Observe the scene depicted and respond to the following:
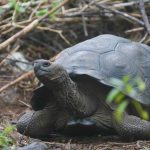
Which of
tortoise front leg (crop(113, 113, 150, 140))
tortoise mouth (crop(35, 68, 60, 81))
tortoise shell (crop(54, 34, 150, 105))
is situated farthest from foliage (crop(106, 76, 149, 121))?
tortoise mouth (crop(35, 68, 60, 81))

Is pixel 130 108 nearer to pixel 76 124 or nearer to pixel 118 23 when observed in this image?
pixel 76 124

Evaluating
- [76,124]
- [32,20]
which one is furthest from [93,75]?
[32,20]

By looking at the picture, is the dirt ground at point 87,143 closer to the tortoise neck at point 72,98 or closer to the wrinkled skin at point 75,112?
the wrinkled skin at point 75,112

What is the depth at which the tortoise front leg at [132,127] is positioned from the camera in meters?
3.48

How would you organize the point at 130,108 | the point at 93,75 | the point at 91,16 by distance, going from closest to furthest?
the point at 93,75 → the point at 130,108 → the point at 91,16

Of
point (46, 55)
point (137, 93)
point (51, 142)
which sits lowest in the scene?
point (46, 55)

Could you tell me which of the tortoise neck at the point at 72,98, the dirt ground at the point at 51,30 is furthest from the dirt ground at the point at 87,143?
the tortoise neck at the point at 72,98

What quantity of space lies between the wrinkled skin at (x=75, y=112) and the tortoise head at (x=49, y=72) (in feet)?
0.14

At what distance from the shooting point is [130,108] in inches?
144

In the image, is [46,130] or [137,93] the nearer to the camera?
[137,93]

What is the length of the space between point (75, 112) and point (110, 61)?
15.6 inches

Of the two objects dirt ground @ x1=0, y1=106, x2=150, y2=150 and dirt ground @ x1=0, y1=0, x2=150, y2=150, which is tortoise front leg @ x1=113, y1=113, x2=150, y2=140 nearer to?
dirt ground @ x1=0, y1=106, x2=150, y2=150

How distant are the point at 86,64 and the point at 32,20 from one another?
2.02m

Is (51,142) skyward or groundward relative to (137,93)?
groundward
